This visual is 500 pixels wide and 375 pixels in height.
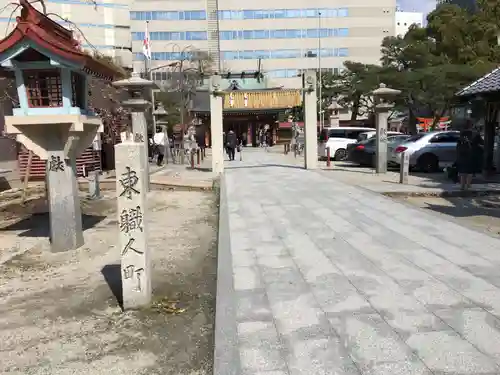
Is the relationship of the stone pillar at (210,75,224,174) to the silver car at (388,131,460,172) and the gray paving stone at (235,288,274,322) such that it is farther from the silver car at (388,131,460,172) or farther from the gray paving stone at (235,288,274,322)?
the gray paving stone at (235,288,274,322)

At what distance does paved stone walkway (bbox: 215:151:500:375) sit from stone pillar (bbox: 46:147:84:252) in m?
2.51

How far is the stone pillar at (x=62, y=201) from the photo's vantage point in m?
6.92

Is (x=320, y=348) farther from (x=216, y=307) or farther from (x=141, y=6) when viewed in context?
(x=141, y=6)

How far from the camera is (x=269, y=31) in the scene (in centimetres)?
6297

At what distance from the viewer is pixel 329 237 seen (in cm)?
688

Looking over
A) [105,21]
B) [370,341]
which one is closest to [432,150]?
[370,341]

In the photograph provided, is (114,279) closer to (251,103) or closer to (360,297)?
(360,297)

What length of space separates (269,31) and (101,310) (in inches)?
2469

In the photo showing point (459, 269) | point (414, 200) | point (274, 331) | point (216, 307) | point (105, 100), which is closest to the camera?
point (274, 331)

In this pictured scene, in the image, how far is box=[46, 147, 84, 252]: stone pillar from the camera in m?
6.92

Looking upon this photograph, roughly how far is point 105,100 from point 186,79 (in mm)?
16013

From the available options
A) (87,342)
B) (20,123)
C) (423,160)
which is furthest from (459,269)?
(423,160)

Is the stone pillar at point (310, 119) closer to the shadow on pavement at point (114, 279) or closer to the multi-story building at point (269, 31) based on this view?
the shadow on pavement at point (114, 279)

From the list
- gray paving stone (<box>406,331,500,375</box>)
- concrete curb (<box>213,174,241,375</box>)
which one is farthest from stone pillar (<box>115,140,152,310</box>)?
gray paving stone (<box>406,331,500,375</box>)
